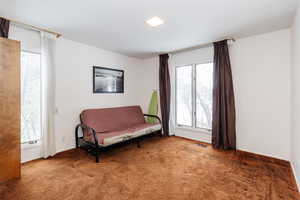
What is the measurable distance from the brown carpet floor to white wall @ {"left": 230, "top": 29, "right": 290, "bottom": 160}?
39 cm

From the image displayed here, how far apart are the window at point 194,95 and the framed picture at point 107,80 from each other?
1.66m

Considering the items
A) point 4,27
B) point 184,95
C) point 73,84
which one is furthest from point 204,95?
point 4,27

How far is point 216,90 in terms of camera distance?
313cm

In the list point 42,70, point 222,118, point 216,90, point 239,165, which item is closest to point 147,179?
point 239,165

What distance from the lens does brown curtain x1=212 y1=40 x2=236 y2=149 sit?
2.99 metres

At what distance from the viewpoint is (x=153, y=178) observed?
2031mm

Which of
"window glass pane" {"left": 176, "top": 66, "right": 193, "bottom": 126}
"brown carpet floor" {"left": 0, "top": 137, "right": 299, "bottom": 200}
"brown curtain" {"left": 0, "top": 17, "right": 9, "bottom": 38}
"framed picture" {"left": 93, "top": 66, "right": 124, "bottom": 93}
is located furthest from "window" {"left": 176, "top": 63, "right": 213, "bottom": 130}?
"brown curtain" {"left": 0, "top": 17, "right": 9, "bottom": 38}

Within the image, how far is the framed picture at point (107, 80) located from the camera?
3536mm

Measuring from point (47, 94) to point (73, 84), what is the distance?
56 centimetres

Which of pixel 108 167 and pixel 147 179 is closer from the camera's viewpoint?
pixel 147 179

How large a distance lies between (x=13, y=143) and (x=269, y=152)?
164 inches

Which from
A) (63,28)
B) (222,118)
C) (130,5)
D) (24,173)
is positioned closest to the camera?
(130,5)

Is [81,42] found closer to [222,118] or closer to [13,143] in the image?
[13,143]

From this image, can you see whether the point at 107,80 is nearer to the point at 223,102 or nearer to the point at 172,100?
the point at 172,100
